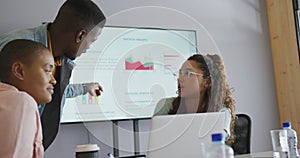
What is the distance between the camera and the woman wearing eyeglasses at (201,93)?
1.73 m

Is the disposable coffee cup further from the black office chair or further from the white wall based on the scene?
the white wall

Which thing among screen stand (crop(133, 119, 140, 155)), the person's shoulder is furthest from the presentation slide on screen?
the person's shoulder

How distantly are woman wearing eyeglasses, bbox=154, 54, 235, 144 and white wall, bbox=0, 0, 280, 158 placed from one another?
1026 mm

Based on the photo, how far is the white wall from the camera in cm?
288

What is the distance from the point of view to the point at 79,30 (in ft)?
5.35

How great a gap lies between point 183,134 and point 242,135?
4.05 ft

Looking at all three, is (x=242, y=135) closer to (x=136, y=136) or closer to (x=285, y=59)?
(x=136, y=136)

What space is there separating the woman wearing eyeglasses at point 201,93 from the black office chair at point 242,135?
0.42m

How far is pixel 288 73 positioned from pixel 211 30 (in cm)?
92

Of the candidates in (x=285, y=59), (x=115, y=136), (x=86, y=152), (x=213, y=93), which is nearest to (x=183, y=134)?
(x=86, y=152)

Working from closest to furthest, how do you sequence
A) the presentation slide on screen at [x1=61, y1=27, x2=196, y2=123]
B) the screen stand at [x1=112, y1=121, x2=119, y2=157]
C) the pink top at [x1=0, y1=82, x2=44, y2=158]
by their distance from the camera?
the pink top at [x1=0, y1=82, x2=44, y2=158]
the presentation slide on screen at [x1=61, y1=27, x2=196, y2=123]
the screen stand at [x1=112, y1=121, x2=119, y2=157]

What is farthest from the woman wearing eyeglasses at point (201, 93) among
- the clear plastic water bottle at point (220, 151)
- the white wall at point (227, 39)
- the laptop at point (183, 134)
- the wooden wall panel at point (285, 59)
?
the wooden wall panel at point (285, 59)

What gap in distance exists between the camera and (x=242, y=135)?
7.75 ft

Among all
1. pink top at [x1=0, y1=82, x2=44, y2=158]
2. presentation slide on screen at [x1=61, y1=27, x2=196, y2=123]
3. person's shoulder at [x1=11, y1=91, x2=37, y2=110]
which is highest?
presentation slide on screen at [x1=61, y1=27, x2=196, y2=123]
